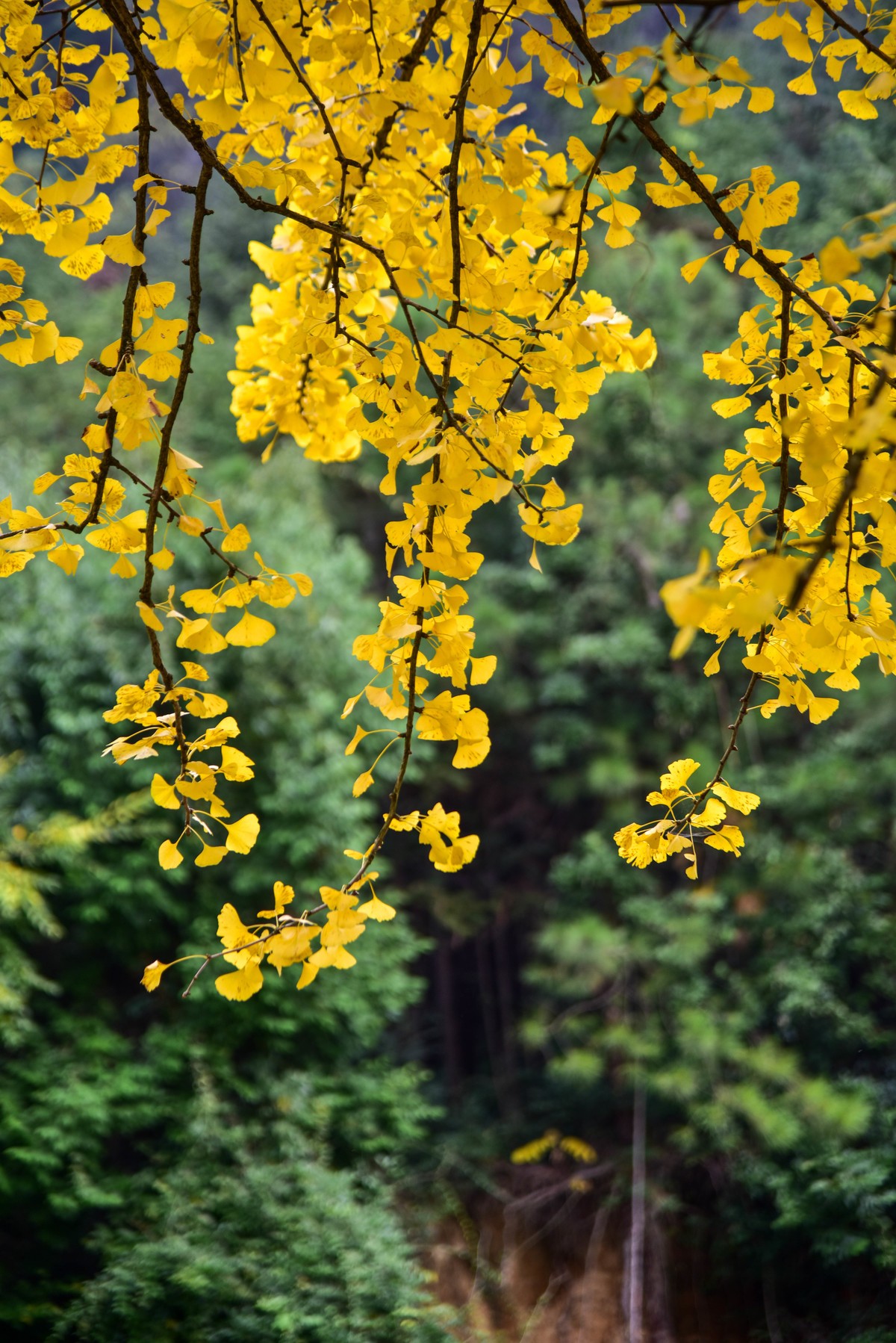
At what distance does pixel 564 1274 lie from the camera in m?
2.98

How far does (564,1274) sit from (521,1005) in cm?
131

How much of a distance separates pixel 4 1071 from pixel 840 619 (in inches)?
95.9

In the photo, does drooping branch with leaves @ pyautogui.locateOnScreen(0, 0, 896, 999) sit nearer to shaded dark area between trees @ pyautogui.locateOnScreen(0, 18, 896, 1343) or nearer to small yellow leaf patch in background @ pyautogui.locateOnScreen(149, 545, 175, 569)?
small yellow leaf patch in background @ pyautogui.locateOnScreen(149, 545, 175, 569)

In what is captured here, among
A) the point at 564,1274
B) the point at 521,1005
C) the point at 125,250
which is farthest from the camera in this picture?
the point at 521,1005

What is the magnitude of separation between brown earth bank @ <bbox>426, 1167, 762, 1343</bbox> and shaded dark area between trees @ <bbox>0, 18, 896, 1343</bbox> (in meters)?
0.01

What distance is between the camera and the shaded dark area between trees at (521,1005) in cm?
222

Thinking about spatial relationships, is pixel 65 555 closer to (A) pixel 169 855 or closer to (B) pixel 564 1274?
(A) pixel 169 855

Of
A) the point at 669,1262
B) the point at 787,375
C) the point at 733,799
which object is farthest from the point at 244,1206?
the point at 787,375

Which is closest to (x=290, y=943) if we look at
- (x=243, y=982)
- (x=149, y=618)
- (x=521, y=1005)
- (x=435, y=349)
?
(x=243, y=982)

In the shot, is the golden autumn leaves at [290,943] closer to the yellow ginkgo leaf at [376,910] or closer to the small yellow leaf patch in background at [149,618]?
the yellow ginkgo leaf at [376,910]

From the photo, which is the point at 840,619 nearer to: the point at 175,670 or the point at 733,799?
the point at 733,799

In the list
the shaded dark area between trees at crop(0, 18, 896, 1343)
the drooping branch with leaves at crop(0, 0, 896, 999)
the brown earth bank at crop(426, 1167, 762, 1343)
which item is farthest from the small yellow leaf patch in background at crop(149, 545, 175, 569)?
the brown earth bank at crop(426, 1167, 762, 1343)

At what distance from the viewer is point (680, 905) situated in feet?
10.5

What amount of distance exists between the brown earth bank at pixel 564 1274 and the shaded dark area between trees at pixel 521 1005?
13 mm
